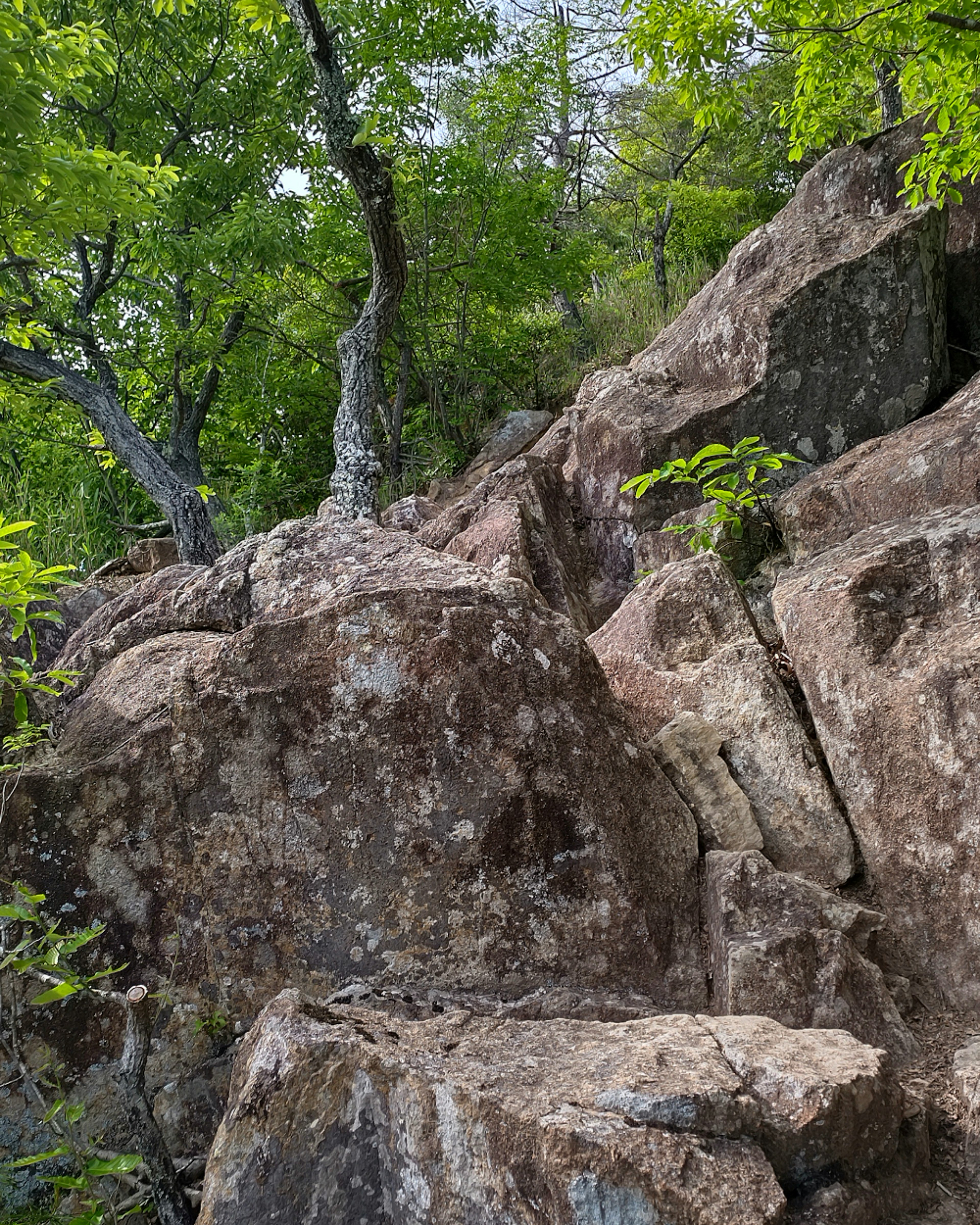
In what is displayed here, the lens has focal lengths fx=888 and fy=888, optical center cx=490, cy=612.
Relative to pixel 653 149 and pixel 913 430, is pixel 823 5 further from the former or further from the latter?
pixel 653 149

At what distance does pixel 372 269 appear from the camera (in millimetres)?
8961

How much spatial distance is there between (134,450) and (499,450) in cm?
407

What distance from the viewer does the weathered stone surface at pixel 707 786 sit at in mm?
3303

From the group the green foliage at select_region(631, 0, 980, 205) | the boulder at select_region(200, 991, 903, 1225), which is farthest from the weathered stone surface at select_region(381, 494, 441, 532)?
the boulder at select_region(200, 991, 903, 1225)

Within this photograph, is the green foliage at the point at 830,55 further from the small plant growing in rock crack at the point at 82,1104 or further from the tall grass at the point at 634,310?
the small plant growing in rock crack at the point at 82,1104

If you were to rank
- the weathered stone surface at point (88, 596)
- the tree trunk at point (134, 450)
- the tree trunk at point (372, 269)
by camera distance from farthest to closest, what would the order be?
the tree trunk at point (134, 450) < the tree trunk at point (372, 269) < the weathered stone surface at point (88, 596)

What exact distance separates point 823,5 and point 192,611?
5.15 metres

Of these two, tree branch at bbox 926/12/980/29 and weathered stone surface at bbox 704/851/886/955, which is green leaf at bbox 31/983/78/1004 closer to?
weathered stone surface at bbox 704/851/886/955

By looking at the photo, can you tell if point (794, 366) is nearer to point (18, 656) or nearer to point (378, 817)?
point (378, 817)

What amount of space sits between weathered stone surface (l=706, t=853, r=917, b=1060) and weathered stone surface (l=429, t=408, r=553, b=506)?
6.87 metres

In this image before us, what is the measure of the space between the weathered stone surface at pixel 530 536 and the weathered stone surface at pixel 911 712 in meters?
1.75

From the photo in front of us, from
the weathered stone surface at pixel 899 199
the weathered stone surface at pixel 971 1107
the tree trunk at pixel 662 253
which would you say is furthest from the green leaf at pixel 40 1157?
the tree trunk at pixel 662 253

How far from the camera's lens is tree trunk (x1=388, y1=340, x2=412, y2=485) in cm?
1059

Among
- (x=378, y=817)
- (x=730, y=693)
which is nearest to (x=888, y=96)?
(x=730, y=693)
